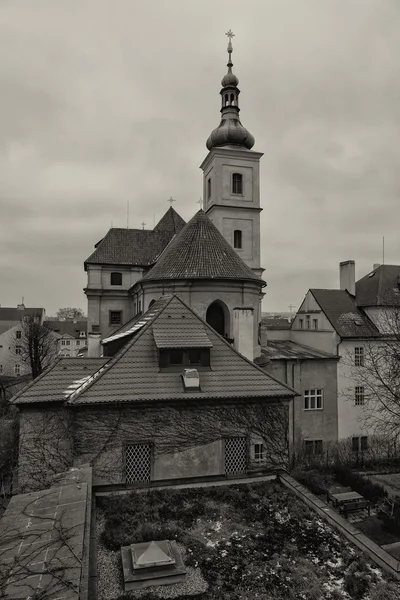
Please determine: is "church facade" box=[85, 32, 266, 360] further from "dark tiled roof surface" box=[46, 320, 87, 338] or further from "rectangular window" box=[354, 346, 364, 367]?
"dark tiled roof surface" box=[46, 320, 87, 338]

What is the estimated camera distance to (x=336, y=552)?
7.36m

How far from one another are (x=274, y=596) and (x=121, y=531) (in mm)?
3157

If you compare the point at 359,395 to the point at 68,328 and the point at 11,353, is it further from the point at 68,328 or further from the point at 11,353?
the point at 68,328

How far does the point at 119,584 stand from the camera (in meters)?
6.39

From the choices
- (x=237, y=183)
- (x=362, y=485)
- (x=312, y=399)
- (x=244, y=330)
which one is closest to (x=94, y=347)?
(x=244, y=330)

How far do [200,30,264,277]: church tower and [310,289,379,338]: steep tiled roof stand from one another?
17.0 feet

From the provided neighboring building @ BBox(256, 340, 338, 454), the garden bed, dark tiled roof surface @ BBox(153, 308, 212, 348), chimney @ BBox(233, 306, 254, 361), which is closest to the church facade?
neighboring building @ BBox(256, 340, 338, 454)

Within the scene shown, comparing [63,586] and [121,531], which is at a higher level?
[63,586]

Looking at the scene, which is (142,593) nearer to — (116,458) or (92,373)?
(116,458)

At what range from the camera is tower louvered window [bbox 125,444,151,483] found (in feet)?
35.9

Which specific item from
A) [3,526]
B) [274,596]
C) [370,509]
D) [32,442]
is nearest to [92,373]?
[32,442]

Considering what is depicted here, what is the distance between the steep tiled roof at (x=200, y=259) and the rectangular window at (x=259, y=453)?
990 centimetres

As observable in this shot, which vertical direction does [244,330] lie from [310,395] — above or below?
above

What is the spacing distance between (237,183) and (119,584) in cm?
2853
